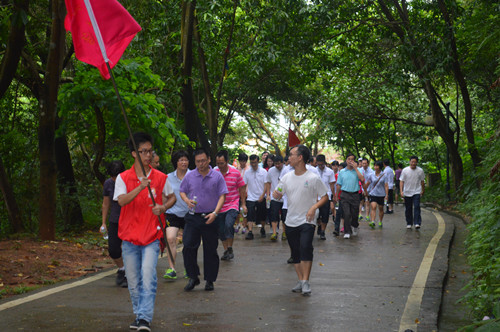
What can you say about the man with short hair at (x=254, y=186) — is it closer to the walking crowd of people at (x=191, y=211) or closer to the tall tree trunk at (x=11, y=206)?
the walking crowd of people at (x=191, y=211)

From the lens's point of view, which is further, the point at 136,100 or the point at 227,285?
the point at 136,100

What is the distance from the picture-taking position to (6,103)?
17406mm

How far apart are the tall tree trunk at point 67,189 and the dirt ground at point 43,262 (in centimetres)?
378

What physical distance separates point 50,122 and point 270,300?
690 centimetres

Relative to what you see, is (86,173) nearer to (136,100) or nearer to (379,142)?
(136,100)

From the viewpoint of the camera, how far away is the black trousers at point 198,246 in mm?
8836

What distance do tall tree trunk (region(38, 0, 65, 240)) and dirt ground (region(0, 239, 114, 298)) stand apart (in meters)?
0.58

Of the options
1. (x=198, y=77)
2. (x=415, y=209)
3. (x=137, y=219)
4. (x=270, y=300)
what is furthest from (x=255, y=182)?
(x=198, y=77)

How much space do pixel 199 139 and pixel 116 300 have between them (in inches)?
443

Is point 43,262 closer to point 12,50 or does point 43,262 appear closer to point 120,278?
point 120,278

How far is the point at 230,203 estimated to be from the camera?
1216cm

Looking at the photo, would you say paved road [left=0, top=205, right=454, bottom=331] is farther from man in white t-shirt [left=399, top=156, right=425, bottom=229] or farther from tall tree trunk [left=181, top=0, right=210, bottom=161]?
tall tree trunk [left=181, top=0, right=210, bottom=161]

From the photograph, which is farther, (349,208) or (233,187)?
(349,208)

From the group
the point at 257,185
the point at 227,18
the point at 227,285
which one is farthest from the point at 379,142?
the point at 227,285
